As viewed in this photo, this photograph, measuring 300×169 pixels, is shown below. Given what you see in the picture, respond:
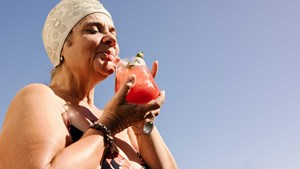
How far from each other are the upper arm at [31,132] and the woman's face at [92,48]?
75 centimetres

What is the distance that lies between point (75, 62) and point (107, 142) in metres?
1.12

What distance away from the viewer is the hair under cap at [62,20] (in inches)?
161

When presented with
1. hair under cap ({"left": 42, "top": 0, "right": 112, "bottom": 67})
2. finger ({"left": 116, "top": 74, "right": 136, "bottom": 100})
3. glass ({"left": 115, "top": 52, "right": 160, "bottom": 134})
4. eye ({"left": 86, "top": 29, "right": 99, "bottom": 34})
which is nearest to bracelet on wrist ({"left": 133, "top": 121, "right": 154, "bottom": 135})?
glass ({"left": 115, "top": 52, "right": 160, "bottom": 134})

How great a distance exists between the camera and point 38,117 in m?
2.91

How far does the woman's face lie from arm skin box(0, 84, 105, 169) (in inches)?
30.6

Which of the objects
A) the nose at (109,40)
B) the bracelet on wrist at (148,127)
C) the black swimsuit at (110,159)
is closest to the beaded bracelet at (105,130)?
the black swimsuit at (110,159)

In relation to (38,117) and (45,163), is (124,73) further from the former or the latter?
(45,163)

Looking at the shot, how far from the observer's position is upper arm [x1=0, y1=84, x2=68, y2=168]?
2734 mm

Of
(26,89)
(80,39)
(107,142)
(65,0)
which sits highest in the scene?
(65,0)

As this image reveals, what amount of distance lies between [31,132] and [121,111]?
2.29ft

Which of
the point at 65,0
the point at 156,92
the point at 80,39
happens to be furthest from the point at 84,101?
the point at 65,0

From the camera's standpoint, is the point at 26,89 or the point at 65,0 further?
the point at 65,0

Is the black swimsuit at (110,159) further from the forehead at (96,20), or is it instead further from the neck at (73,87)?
the forehead at (96,20)

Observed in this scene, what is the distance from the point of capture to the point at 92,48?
381cm
